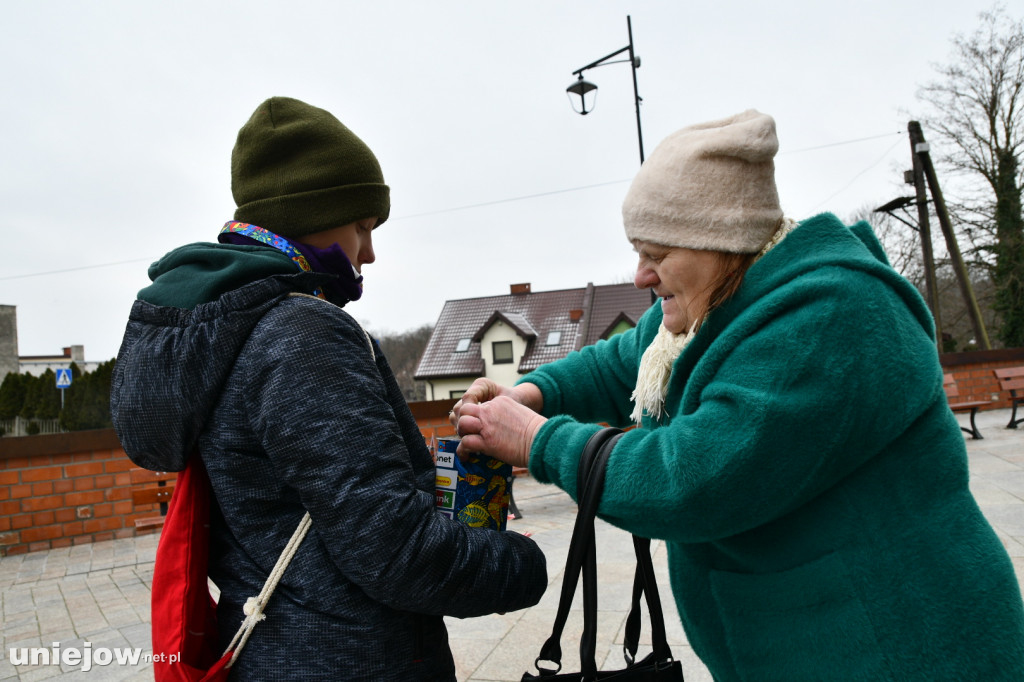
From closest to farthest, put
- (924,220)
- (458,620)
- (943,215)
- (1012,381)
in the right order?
(458,620) < (1012,381) < (943,215) < (924,220)

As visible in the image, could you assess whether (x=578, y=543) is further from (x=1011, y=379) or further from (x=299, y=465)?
(x=1011, y=379)

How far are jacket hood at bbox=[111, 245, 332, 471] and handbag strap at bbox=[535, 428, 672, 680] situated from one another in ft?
2.08

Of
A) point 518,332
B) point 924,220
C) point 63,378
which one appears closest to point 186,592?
point 924,220

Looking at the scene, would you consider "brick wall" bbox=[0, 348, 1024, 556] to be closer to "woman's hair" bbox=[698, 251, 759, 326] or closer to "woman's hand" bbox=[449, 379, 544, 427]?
"woman's hand" bbox=[449, 379, 544, 427]

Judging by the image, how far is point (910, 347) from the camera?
115cm

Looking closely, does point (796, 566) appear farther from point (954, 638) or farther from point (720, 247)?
point (720, 247)

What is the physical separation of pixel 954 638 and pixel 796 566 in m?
0.26

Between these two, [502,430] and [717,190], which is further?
[502,430]

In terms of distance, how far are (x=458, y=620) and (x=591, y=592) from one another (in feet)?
11.2

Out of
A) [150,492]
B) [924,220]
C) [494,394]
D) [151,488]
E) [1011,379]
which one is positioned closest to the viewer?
[494,394]

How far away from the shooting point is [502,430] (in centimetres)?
138

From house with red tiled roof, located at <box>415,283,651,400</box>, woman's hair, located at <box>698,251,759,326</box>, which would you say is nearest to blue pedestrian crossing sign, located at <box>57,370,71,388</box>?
house with red tiled roof, located at <box>415,283,651,400</box>

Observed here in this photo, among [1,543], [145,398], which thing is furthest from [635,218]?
[1,543]

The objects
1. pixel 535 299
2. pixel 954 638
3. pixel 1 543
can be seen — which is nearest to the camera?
pixel 954 638
